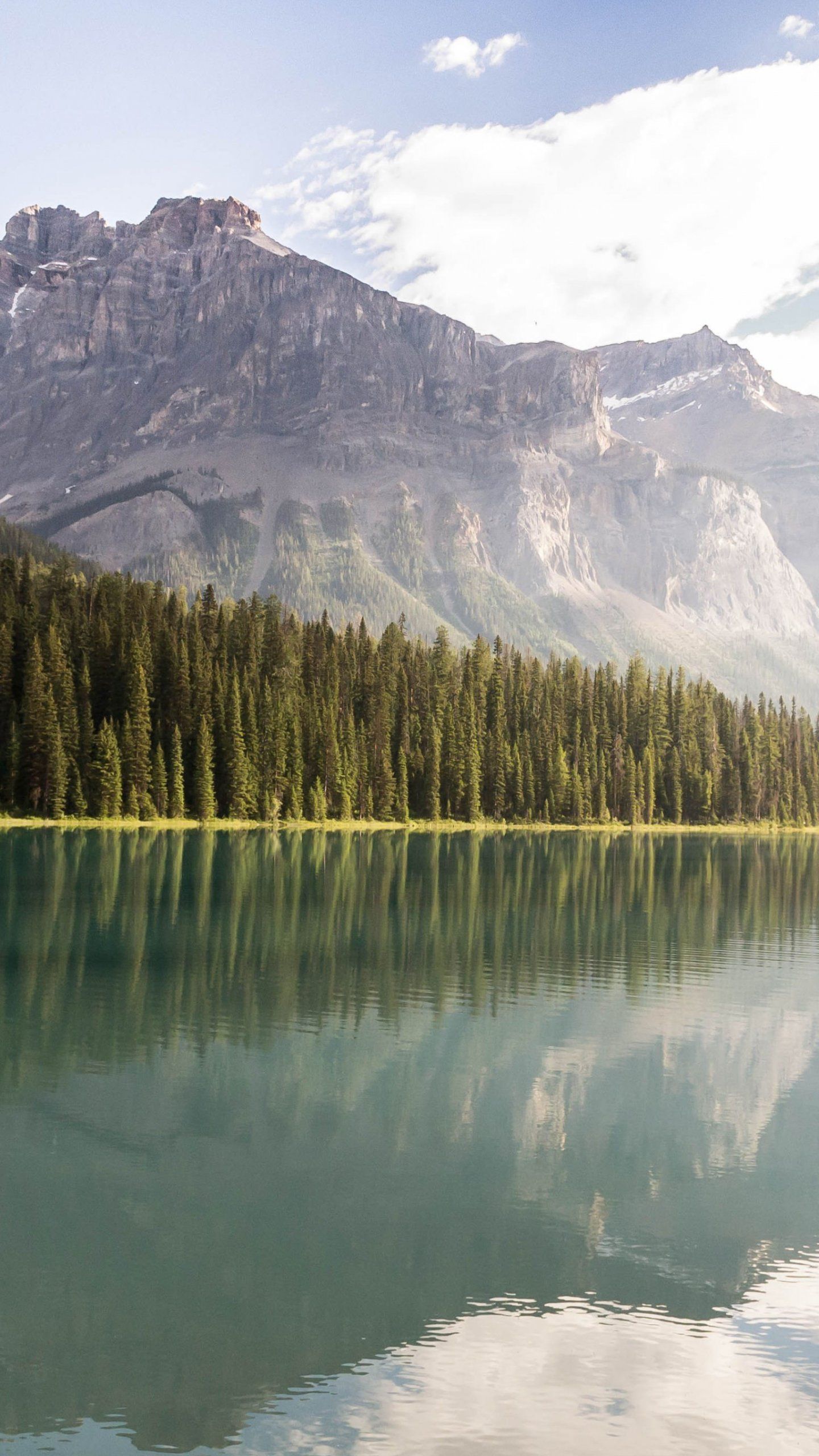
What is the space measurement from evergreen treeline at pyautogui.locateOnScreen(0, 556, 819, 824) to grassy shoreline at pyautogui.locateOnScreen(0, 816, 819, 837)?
1959mm

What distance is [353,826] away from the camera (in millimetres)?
151875

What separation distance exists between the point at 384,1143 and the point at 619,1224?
5.12 meters

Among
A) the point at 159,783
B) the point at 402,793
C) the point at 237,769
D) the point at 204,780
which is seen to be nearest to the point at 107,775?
the point at 159,783

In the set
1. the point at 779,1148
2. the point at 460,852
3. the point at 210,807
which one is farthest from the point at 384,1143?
the point at 210,807

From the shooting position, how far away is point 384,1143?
2448 cm

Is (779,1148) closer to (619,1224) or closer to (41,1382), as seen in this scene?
(619,1224)

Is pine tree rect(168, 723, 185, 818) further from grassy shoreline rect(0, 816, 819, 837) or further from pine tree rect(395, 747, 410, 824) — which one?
pine tree rect(395, 747, 410, 824)

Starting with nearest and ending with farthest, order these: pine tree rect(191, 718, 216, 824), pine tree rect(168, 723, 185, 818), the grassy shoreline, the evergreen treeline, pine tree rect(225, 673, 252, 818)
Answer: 1. the grassy shoreline
2. the evergreen treeline
3. pine tree rect(168, 723, 185, 818)
4. pine tree rect(191, 718, 216, 824)
5. pine tree rect(225, 673, 252, 818)

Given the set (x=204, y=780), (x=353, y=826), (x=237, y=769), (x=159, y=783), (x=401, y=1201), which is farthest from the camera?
(x=353, y=826)

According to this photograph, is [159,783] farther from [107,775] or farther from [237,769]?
[237,769]

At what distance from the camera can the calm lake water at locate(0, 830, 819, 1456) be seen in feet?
49.4

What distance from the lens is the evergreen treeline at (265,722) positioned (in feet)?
439

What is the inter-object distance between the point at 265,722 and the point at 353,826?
1586 centimetres

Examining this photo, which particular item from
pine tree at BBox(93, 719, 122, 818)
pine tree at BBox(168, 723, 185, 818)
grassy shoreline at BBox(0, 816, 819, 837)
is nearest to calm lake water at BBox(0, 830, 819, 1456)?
grassy shoreline at BBox(0, 816, 819, 837)
